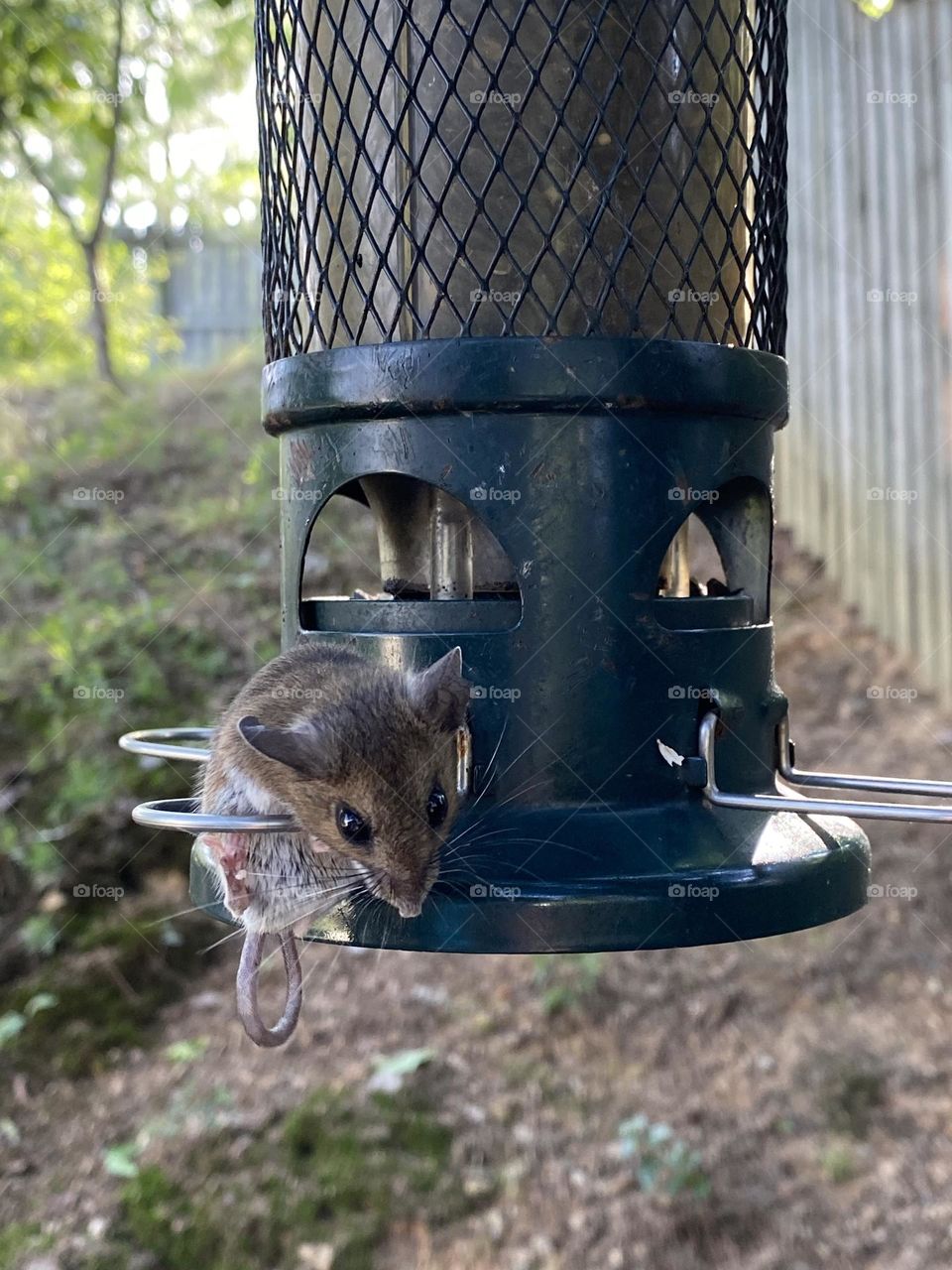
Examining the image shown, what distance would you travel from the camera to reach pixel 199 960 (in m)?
5.82

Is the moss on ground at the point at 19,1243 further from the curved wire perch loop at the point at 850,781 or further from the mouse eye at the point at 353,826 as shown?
the curved wire perch loop at the point at 850,781

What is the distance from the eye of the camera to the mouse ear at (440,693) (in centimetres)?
222

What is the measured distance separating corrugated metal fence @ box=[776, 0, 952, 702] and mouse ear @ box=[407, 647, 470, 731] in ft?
17.6

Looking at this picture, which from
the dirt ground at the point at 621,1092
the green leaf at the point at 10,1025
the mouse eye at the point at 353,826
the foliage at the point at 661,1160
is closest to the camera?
→ the mouse eye at the point at 353,826

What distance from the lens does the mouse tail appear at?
7.16ft

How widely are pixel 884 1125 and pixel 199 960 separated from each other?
2989mm

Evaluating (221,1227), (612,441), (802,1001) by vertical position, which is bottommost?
(221,1227)

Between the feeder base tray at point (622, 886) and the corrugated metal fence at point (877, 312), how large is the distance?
5.06 m

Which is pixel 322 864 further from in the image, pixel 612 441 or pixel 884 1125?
pixel 884 1125

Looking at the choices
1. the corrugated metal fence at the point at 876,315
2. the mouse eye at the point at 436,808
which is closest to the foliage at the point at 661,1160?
the mouse eye at the point at 436,808

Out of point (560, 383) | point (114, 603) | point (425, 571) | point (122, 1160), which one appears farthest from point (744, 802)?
point (114, 603)

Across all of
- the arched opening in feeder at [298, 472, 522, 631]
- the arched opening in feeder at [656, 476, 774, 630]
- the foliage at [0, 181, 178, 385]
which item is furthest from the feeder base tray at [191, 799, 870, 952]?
the foliage at [0, 181, 178, 385]

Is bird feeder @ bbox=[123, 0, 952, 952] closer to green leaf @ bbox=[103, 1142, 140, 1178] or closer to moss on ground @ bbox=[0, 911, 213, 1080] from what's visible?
green leaf @ bbox=[103, 1142, 140, 1178]

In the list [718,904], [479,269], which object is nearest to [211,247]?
[479,269]
